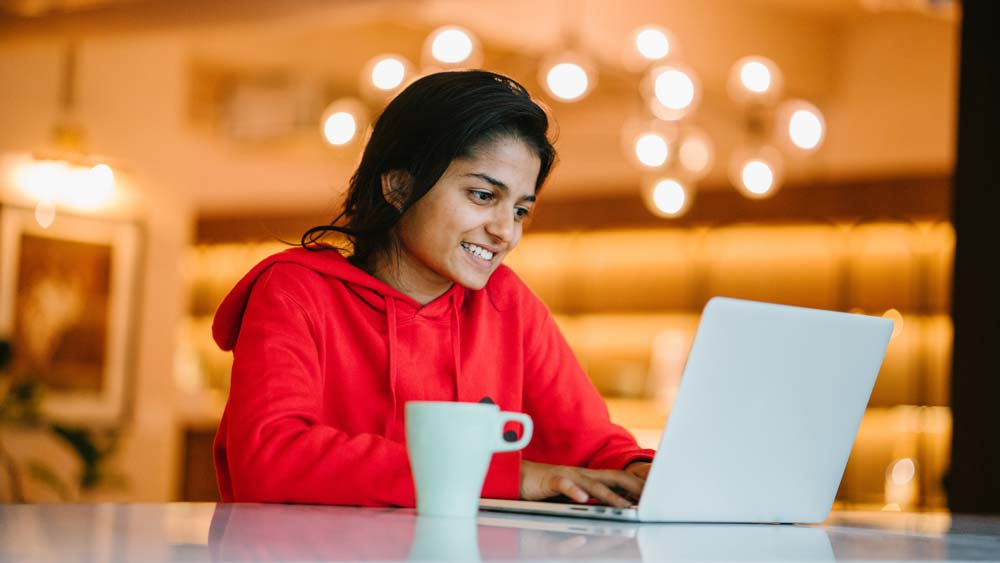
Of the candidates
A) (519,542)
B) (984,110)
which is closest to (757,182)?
(984,110)

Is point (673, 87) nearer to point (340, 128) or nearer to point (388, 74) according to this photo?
point (388, 74)

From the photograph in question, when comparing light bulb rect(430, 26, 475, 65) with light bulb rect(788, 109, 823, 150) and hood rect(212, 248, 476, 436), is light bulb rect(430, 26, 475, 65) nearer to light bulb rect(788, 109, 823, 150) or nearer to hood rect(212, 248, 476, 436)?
light bulb rect(788, 109, 823, 150)

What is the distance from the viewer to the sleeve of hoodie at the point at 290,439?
1.43 meters

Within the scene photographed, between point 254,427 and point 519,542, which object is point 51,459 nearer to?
point 254,427

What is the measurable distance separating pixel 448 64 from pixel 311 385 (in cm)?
306

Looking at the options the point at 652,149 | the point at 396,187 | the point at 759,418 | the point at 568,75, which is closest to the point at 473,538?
the point at 759,418

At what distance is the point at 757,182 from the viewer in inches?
206

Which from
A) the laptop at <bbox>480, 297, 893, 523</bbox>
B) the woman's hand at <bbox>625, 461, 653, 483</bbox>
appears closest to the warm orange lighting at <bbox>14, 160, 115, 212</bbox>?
the woman's hand at <bbox>625, 461, 653, 483</bbox>

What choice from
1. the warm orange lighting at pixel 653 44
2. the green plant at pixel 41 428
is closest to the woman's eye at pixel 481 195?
the warm orange lighting at pixel 653 44

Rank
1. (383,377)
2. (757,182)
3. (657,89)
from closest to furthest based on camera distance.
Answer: (383,377) < (657,89) < (757,182)

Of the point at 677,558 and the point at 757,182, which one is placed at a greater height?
the point at 757,182

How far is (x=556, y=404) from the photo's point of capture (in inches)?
77.1

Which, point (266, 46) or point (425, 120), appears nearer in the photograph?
point (425, 120)

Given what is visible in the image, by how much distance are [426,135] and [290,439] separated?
0.54 metres
